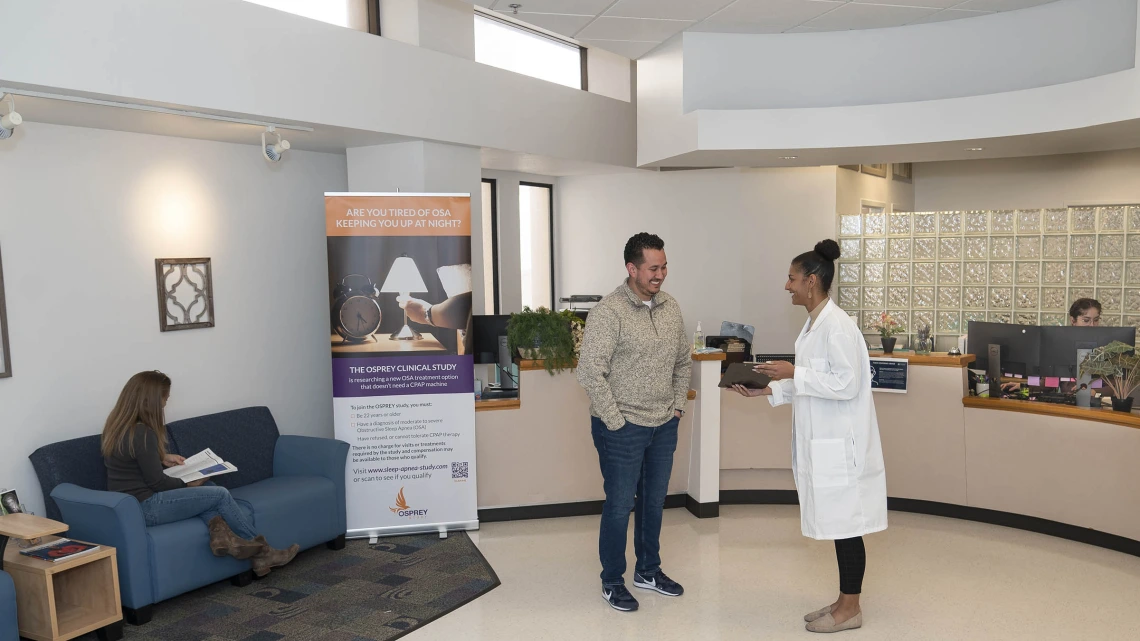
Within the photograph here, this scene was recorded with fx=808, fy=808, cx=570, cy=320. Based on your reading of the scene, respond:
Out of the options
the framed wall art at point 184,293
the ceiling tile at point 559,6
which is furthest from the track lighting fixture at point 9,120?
the ceiling tile at point 559,6

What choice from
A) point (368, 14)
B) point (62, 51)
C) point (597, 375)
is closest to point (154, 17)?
point (62, 51)

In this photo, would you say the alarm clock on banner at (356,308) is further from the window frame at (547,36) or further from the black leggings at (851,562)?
the black leggings at (851,562)

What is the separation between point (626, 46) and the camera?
6.54 m

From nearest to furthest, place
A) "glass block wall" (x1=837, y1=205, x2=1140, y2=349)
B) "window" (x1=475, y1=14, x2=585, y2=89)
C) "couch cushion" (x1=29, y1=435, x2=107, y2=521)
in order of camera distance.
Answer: "couch cushion" (x1=29, y1=435, x2=107, y2=521)
"glass block wall" (x1=837, y1=205, x2=1140, y2=349)
"window" (x1=475, y1=14, x2=585, y2=89)

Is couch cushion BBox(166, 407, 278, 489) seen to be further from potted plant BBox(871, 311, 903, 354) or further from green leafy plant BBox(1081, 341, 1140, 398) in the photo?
green leafy plant BBox(1081, 341, 1140, 398)

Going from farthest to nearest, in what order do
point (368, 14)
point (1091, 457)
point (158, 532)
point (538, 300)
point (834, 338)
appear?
point (538, 300), point (368, 14), point (1091, 457), point (158, 532), point (834, 338)

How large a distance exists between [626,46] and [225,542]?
4.67 meters

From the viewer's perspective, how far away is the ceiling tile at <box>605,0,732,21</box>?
5.48 metres

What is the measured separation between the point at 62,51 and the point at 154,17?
53 centimetres

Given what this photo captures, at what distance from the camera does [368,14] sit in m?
6.07

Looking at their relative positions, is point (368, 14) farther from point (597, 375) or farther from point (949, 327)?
point (949, 327)

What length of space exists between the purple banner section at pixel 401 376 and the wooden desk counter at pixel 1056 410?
3.43 meters

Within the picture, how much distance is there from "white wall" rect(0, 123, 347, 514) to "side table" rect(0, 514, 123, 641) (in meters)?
0.79

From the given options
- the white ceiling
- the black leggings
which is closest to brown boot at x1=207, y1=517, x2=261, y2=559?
the black leggings
